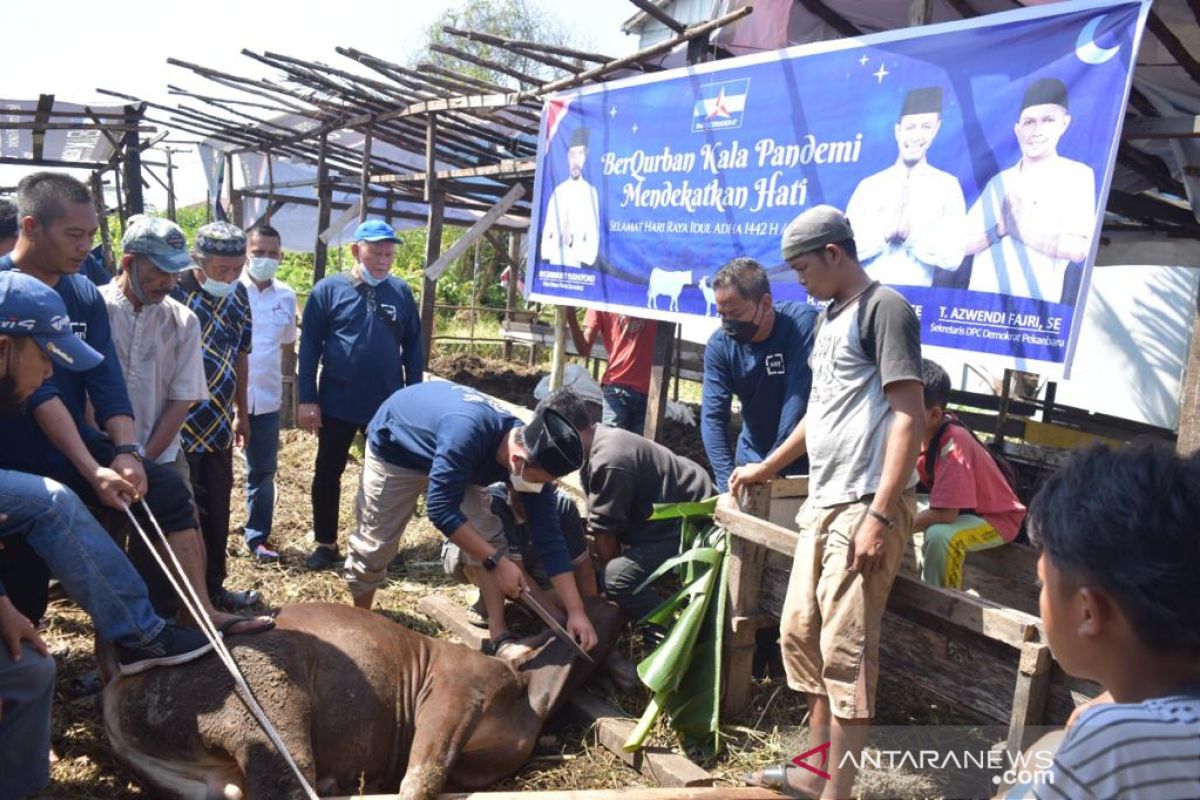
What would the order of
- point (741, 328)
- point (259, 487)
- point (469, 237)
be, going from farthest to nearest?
point (469, 237), point (259, 487), point (741, 328)

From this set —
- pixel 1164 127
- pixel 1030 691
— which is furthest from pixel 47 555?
pixel 1164 127

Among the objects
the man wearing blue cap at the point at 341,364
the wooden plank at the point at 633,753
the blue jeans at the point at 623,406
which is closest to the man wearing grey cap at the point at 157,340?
the man wearing blue cap at the point at 341,364

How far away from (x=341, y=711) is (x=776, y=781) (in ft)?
5.18

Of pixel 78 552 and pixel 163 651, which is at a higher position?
pixel 78 552

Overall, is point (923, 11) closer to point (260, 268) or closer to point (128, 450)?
point (128, 450)

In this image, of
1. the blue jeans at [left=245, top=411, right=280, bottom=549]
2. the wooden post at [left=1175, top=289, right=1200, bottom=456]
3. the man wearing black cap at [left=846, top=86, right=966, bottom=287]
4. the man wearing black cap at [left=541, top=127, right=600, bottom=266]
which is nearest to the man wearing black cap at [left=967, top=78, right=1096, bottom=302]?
the man wearing black cap at [left=846, top=86, right=966, bottom=287]

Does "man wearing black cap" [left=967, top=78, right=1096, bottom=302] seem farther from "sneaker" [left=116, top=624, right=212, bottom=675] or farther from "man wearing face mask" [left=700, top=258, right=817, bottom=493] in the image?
"sneaker" [left=116, top=624, right=212, bottom=675]

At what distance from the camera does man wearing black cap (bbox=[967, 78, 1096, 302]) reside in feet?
11.9

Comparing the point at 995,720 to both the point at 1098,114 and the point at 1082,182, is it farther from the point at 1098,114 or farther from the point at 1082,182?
the point at 1098,114

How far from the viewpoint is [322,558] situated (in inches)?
225

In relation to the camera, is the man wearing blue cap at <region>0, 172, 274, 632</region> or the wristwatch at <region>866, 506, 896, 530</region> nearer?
the wristwatch at <region>866, 506, 896, 530</region>

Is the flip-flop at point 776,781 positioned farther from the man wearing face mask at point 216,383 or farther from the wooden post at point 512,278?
the wooden post at point 512,278

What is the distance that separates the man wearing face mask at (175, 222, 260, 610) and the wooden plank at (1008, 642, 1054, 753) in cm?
362

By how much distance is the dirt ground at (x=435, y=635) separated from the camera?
3334 mm
